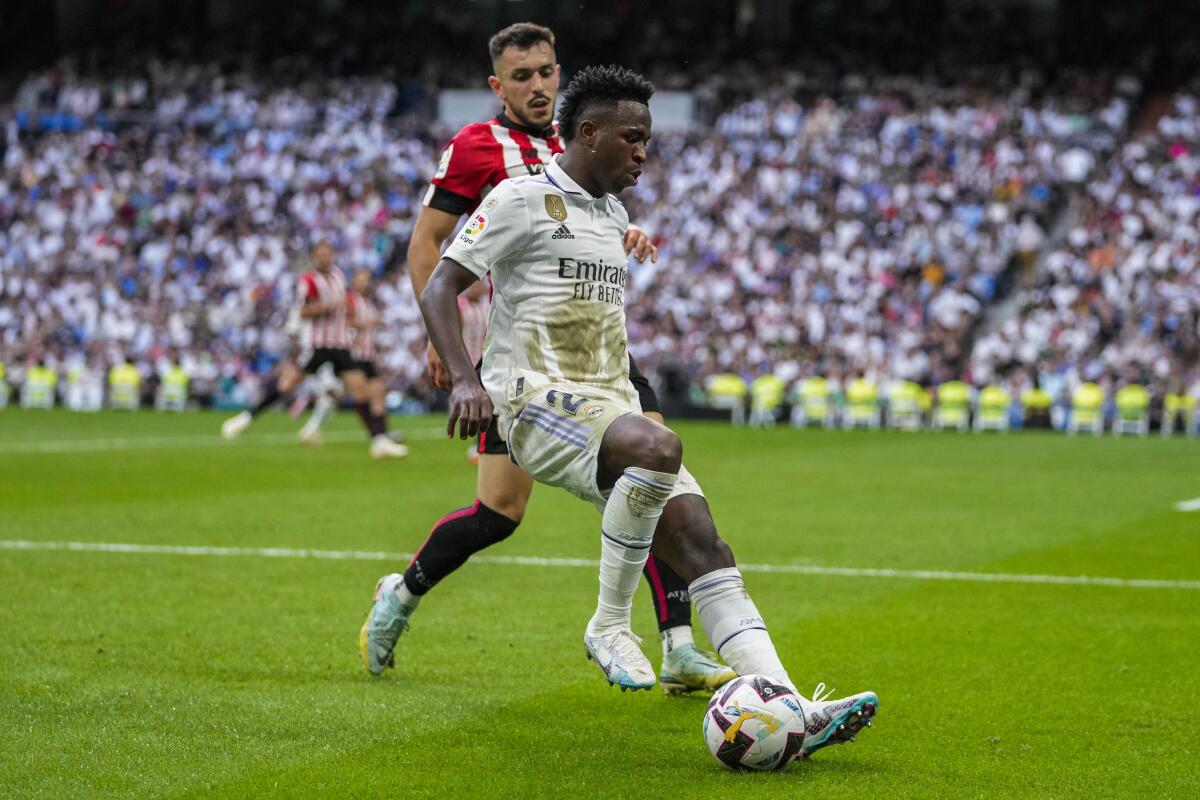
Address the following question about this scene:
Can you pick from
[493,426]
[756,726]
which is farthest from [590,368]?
[756,726]

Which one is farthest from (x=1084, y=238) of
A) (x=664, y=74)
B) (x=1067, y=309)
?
(x=664, y=74)

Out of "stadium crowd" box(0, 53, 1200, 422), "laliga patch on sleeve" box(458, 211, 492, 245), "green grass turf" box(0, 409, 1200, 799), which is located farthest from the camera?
"stadium crowd" box(0, 53, 1200, 422)

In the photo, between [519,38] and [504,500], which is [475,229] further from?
[519,38]

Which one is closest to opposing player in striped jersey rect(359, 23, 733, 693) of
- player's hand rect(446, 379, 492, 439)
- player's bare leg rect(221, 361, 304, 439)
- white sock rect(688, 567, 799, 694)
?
player's hand rect(446, 379, 492, 439)

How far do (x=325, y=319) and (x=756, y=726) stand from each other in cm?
1354

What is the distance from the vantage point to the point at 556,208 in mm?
5043

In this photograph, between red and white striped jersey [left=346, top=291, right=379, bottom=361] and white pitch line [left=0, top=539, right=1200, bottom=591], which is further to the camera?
red and white striped jersey [left=346, top=291, right=379, bottom=361]

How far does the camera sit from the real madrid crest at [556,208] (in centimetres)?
503

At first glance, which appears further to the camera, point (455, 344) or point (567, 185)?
point (567, 185)

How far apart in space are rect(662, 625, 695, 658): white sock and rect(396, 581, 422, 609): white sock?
941 mm

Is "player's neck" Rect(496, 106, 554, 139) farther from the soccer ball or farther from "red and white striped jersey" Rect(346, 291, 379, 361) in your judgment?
"red and white striped jersey" Rect(346, 291, 379, 361)

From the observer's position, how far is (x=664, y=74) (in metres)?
37.2

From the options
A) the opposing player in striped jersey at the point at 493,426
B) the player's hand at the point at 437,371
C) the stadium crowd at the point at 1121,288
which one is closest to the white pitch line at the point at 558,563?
the opposing player in striped jersey at the point at 493,426

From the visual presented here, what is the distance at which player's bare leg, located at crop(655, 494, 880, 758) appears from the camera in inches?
176
